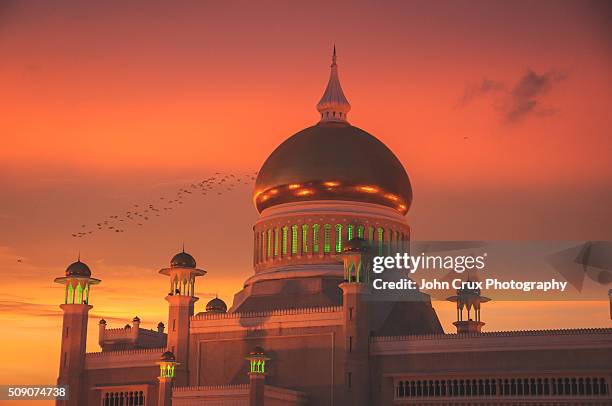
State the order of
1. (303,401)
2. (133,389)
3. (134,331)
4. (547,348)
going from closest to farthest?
(547,348)
(303,401)
(133,389)
(134,331)

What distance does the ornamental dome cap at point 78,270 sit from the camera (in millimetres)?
46062

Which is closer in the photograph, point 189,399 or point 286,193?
point 189,399

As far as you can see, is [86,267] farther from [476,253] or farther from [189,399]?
[476,253]

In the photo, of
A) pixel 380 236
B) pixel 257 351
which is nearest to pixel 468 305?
pixel 380 236

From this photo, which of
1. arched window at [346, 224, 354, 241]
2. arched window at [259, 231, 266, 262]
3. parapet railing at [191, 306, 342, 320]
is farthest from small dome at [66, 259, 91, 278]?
arched window at [346, 224, 354, 241]

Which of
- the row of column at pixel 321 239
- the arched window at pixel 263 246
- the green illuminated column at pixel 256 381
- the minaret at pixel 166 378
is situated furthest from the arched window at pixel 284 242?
the green illuminated column at pixel 256 381

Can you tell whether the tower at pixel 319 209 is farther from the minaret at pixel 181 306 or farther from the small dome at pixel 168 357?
the small dome at pixel 168 357

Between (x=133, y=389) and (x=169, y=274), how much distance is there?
183 inches

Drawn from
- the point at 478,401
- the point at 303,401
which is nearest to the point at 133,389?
the point at 303,401

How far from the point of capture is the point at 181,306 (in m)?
44.1

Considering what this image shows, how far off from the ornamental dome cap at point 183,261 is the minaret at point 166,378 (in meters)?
3.99

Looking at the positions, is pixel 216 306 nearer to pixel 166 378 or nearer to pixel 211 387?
pixel 166 378

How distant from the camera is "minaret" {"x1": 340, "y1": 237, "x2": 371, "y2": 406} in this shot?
3991 centimetres

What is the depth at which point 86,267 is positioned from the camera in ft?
153
